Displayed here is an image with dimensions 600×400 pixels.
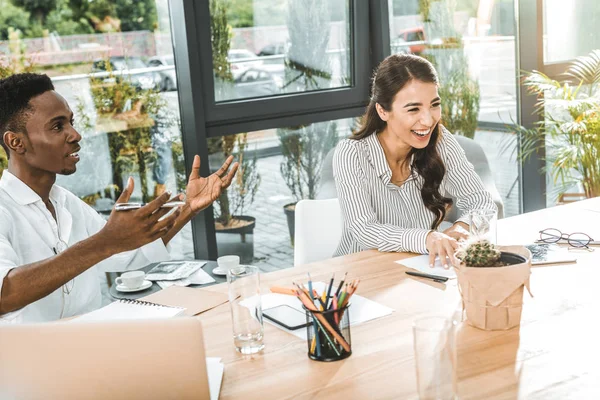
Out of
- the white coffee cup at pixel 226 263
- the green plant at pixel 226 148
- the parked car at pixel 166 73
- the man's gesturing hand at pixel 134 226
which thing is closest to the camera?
the man's gesturing hand at pixel 134 226

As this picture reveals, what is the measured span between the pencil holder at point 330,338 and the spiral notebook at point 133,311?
0.44m

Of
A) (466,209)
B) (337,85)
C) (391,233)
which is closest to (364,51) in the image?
(337,85)

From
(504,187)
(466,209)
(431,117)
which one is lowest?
(504,187)

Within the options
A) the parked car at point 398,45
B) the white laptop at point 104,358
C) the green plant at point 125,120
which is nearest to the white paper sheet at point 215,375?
the white laptop at point 104,358

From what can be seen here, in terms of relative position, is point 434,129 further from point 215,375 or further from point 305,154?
point 215,375

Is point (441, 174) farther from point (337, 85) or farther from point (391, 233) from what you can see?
point (337, 85)

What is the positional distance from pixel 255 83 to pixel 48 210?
1888 millimetres

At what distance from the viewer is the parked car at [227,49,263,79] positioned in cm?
383

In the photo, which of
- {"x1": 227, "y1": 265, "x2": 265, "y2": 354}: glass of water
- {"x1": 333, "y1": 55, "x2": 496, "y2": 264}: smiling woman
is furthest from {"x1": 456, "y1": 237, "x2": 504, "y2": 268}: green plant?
{"x1": 333, "y1": 55, "x2": 496, "y2": 264}: smiling woman

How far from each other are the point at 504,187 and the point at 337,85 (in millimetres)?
1490

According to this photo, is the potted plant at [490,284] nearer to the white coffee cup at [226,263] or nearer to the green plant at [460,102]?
the white coffee cup at [226,263]

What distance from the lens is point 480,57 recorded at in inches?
183

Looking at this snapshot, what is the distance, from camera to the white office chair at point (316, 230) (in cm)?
269

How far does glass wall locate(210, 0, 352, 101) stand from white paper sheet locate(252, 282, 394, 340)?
6.96 ft
